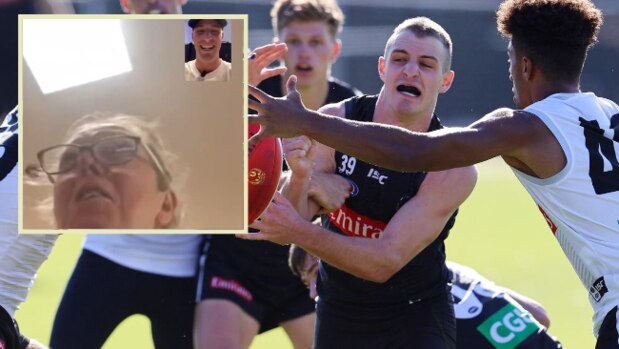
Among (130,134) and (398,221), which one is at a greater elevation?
(130,134)

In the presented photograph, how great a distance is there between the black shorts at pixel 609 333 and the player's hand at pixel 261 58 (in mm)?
1726

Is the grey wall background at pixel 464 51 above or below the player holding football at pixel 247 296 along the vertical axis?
above

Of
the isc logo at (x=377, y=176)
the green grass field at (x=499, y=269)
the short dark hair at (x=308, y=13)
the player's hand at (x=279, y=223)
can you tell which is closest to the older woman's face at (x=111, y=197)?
the player's hand at (x=279, y=223)

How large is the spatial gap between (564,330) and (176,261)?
366 centimetres

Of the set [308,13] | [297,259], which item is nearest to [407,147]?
[297,259]

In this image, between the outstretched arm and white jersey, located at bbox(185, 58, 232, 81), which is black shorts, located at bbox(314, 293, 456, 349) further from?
white jersey, located at bbox(185, 58, 232, 81)

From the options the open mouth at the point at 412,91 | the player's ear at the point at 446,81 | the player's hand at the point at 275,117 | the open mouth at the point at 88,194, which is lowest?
the open mouth at the point at 88,194

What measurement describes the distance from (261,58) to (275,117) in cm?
130

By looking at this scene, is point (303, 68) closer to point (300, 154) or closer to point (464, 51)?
point (300, 154)

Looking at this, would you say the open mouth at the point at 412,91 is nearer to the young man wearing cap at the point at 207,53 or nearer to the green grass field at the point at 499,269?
the young man wearing cap at the point at 207,53

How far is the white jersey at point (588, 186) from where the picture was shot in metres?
4.02

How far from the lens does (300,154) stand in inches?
180

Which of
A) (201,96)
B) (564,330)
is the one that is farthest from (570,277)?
(201,96)

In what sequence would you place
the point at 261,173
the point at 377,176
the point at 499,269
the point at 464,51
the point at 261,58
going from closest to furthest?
the point at 261,173, the point at 261,58, the point at 377,176, the point at 499,269, the point at 464,51
